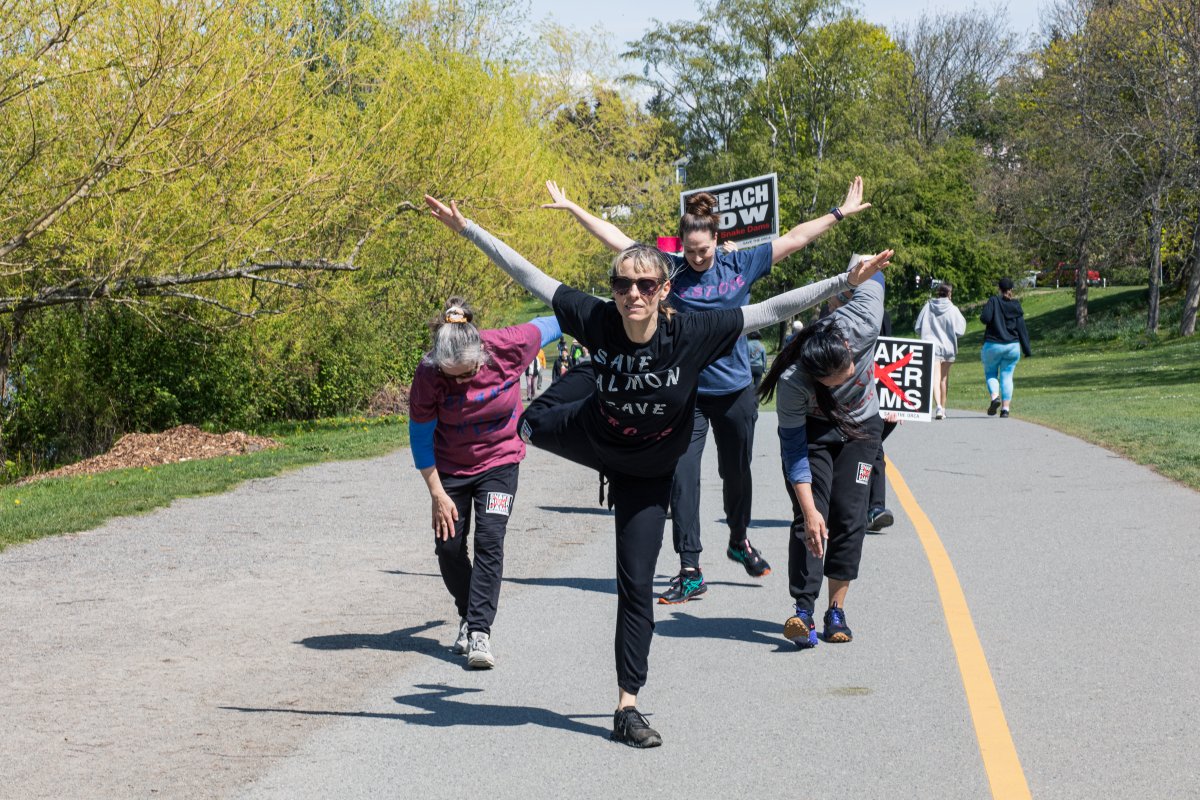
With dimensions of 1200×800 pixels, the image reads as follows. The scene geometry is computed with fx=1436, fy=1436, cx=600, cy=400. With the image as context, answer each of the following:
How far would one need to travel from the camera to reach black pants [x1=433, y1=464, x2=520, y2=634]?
6.40 metres

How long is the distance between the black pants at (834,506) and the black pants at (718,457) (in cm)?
100

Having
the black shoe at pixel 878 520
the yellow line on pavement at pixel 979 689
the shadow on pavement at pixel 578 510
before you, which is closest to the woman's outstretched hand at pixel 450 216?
the yellow line on pavement at pixel 979 689

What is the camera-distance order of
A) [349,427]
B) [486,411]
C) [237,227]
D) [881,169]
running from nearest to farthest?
[486,411]
[237,227]
[349,427]
[881,169]

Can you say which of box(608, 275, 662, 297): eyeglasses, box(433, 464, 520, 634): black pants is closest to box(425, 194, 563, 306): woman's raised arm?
box(608, 275, 662, 297): eyeglasses

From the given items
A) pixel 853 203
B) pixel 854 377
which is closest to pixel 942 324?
pixel 853 203

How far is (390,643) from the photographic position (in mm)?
6930

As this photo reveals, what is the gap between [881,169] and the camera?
60594 millimetres

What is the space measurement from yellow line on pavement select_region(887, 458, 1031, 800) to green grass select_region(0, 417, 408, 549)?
21.1ft

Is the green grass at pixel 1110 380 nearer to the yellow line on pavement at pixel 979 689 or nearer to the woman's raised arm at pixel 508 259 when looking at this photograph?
the yellow line on pavement at pixel 979 689

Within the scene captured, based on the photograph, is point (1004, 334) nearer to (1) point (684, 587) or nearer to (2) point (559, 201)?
(1) point (684, 587)

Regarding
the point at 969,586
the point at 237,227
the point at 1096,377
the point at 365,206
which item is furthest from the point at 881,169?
the point at 969,586

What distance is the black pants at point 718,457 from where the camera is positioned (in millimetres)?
7691

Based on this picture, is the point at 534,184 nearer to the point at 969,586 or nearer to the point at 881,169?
the point at 969,586

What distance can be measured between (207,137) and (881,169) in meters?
48.7
